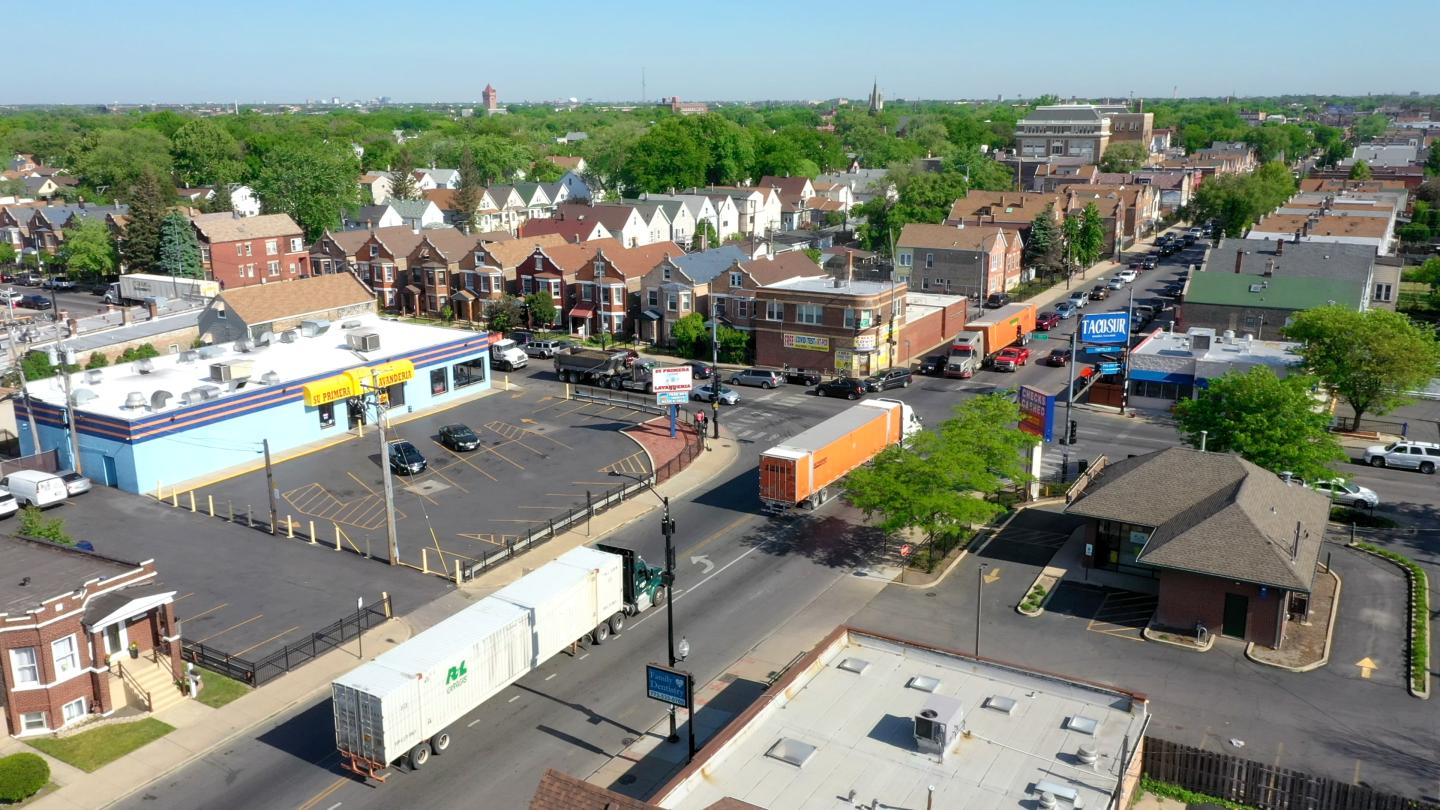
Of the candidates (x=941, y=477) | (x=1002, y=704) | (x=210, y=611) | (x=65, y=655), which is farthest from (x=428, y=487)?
(x=1002, y=704)

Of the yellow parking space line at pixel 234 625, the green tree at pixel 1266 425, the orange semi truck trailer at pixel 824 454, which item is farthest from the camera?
the orange semi truck trailer at pixel 824 454

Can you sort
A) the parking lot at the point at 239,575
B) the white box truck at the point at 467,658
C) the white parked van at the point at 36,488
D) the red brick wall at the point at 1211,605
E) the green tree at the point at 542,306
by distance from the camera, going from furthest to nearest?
the green tree at the point at 542,306 → the white parked van at the point at 36,488 → the parking lot at the point at 239,575 → the red brick wall at the point at 1211,605 → the white box truck at the point at 467,658

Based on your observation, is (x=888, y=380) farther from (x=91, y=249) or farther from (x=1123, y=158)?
(x=1123, y=158)

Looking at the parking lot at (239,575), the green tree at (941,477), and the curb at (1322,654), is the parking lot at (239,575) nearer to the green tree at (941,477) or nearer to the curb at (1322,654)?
the green tree at (941,477)

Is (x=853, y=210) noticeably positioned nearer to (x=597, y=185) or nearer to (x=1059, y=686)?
(x=597, y=185)

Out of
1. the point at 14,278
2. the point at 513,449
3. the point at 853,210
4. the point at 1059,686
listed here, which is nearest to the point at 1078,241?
the point at 853,210

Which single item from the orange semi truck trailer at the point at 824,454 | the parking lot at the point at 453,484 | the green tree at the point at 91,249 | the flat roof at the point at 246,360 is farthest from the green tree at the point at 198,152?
the orange semi truck trailer at the point at 824,454

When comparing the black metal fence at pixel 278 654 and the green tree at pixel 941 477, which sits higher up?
the green tree at pixel 941 477
